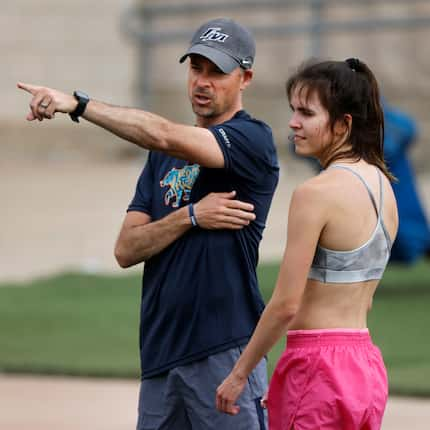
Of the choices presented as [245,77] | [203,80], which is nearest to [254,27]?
[245,77]

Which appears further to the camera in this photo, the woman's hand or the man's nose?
the man's nose

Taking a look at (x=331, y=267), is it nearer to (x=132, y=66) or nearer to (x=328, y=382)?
(x=328, y=382)

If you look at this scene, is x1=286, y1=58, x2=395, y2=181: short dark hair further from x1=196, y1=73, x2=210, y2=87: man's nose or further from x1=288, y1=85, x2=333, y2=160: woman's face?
x1=196, y1=73, x2=210, y2=87: man's nose

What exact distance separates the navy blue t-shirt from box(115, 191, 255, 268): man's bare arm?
5 centimetres

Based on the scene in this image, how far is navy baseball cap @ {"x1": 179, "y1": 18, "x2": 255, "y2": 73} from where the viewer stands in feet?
Answer: 14.9

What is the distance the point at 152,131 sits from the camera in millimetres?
4234

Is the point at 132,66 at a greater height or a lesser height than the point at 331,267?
greater

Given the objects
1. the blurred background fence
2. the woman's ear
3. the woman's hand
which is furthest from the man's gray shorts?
the blurred background fence

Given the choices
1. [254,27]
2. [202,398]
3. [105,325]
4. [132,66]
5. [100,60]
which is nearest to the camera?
[202,398]

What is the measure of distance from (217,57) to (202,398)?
1172 millimetres

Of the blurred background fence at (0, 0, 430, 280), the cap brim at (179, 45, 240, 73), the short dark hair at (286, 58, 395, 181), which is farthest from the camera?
the blurred background fence at (0, 0, 430, 280)

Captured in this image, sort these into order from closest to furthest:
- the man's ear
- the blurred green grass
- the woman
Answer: the woman < the man's ear < the blurred green grass

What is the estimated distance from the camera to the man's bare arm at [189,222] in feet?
14.4

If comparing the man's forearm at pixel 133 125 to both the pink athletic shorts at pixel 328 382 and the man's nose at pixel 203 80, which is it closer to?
the man's nose at pixel 203 80
